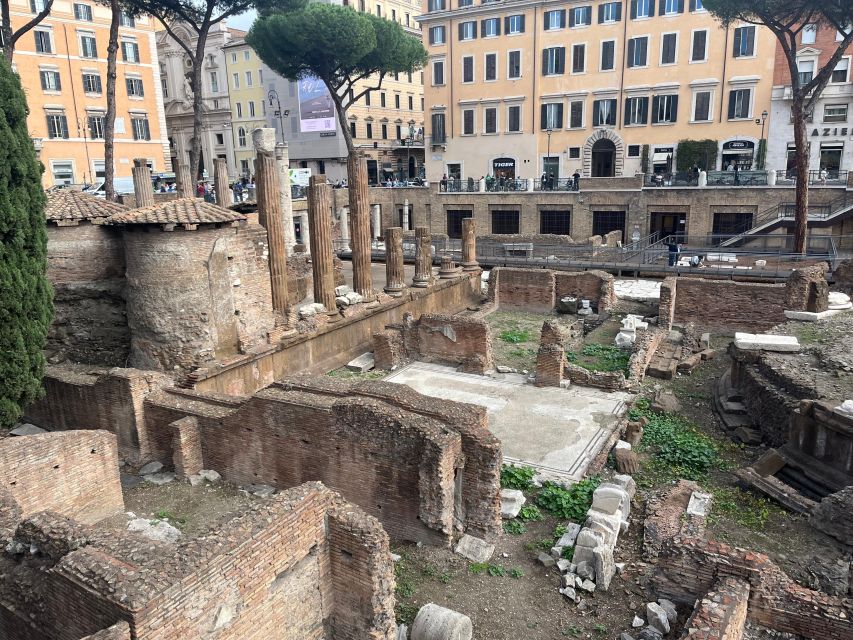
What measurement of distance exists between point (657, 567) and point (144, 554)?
15.8 feet

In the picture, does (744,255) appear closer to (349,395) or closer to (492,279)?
(492,279)

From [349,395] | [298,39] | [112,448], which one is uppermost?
[298,39]

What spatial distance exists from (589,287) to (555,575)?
13334mm

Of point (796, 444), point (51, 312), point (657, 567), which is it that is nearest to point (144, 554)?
point (657, 567)

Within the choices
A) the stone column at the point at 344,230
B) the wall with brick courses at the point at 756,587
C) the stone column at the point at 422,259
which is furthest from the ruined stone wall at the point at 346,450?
the stone column at the point at 344,230

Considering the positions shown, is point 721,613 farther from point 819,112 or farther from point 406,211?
point 406,211

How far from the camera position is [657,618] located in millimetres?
6297

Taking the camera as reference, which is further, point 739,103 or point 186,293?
point 739,103

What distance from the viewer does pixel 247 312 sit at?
12.5m

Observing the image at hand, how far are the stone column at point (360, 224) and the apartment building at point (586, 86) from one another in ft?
71.6

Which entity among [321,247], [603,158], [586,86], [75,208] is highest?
[586,86]

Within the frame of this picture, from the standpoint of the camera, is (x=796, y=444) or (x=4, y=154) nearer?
(x=4, y=154)

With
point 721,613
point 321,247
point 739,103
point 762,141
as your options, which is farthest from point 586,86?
point 721,613

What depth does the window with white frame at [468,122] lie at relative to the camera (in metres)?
38.0
